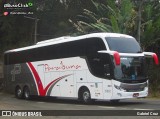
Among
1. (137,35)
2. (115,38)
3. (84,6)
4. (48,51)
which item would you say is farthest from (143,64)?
(84,6)

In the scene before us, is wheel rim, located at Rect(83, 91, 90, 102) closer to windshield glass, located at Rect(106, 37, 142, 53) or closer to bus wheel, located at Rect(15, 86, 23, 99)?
windshield glass, located at Rect(106, 37, 142, 53)

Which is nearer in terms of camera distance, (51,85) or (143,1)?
(51,85)

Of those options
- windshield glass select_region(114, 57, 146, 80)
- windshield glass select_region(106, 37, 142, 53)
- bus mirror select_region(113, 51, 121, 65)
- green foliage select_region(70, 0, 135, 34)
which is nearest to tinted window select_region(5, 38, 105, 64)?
windshield glass select_region(106, 37, 142, 53)

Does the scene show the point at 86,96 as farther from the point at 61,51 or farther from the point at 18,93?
the point at 18,93

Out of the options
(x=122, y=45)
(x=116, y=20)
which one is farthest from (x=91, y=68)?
(x=116, y=20)

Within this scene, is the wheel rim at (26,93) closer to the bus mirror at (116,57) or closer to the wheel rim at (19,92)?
the wheel rim at (19,92)

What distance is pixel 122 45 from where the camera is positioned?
21.5m

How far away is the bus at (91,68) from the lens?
20.7m

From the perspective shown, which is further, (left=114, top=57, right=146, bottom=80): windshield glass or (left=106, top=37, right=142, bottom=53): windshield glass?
(left=106, top=37, right=142, bottom=53): windshield glass

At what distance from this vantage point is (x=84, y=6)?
45312mm

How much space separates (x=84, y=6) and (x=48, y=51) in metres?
20.0

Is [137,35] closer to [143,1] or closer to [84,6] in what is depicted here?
[143,1]

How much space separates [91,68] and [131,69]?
2.20 m

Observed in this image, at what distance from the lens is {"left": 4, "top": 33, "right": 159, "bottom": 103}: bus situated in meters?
20.7
